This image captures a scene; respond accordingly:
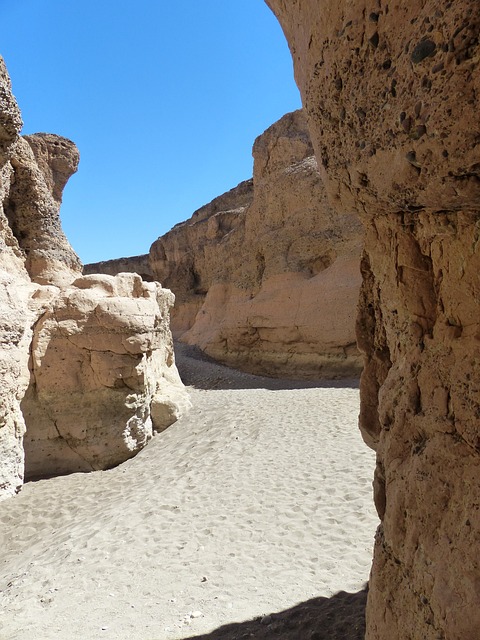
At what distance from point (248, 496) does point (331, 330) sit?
8.11 m

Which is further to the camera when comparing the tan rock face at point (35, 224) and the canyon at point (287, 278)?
the canyon at point (287, 278)

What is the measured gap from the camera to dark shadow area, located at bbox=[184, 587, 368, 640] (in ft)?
10.6

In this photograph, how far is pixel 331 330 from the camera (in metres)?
13.4

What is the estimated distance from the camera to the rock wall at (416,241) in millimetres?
1604

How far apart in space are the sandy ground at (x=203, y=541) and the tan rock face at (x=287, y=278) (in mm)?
5396

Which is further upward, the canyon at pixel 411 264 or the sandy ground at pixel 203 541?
the canyon at pixel 411 264

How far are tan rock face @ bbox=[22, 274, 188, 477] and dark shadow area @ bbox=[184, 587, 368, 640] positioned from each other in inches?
184

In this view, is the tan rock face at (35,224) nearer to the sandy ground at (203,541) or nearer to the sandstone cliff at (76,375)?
the sandstone cliff at (76,375)

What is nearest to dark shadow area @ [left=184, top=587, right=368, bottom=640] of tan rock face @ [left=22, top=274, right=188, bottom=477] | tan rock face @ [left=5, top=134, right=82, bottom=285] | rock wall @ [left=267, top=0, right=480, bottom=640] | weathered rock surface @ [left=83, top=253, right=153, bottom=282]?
rock wall @ [left=267, top=0, right=480, bottom=640]

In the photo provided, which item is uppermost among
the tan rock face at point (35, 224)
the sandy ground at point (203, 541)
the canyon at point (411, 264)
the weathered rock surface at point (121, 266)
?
the weathered rock surface at point (121, 266)

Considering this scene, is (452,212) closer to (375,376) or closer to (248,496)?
(375,376)

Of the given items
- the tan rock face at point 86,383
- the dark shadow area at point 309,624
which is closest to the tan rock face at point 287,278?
the tan rock face at point 86,383

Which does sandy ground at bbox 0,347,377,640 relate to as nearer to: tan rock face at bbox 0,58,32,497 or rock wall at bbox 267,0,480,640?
tan rock face at bbox 0,58,32,497

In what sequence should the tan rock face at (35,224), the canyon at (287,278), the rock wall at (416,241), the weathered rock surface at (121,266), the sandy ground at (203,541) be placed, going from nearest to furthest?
the rock wall at (416,241)
the sandy ground at (203,541)
the tan rock face at (35,224)
the canyon at (287,278)
the weathered rock surface at (121,266)
